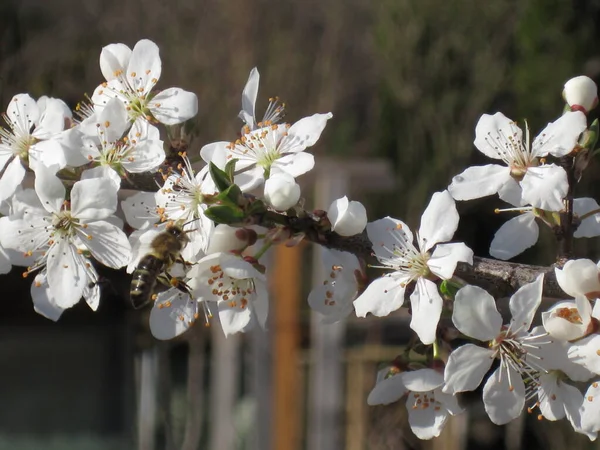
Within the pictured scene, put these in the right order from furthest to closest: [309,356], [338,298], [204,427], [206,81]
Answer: [206,81]
[309,356]
[204,427]
[338,298]

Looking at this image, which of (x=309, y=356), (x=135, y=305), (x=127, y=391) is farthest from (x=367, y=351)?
(x=135, y=305)

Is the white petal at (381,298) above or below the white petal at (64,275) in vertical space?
below

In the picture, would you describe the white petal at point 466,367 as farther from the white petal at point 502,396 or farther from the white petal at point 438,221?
the white petal at point 438,221

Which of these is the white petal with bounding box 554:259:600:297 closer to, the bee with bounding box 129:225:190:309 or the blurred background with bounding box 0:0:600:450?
the bee with bounding box 129:225:190:309

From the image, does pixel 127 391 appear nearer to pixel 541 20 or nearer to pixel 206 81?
pixel 206 81

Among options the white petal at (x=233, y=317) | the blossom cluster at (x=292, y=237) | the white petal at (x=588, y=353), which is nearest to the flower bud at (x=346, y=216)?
the blossom cluster at (x=292, y=237)

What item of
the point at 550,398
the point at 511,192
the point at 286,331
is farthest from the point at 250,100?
the point at 286,331

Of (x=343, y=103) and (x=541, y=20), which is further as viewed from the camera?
(x=343, y=103)

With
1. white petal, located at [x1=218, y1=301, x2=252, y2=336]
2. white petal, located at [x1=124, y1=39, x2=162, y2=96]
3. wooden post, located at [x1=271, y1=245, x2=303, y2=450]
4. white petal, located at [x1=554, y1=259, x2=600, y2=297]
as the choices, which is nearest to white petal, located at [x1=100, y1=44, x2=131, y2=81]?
white petal, located at [x1=124, y1=39, x2=162, y2=96]
